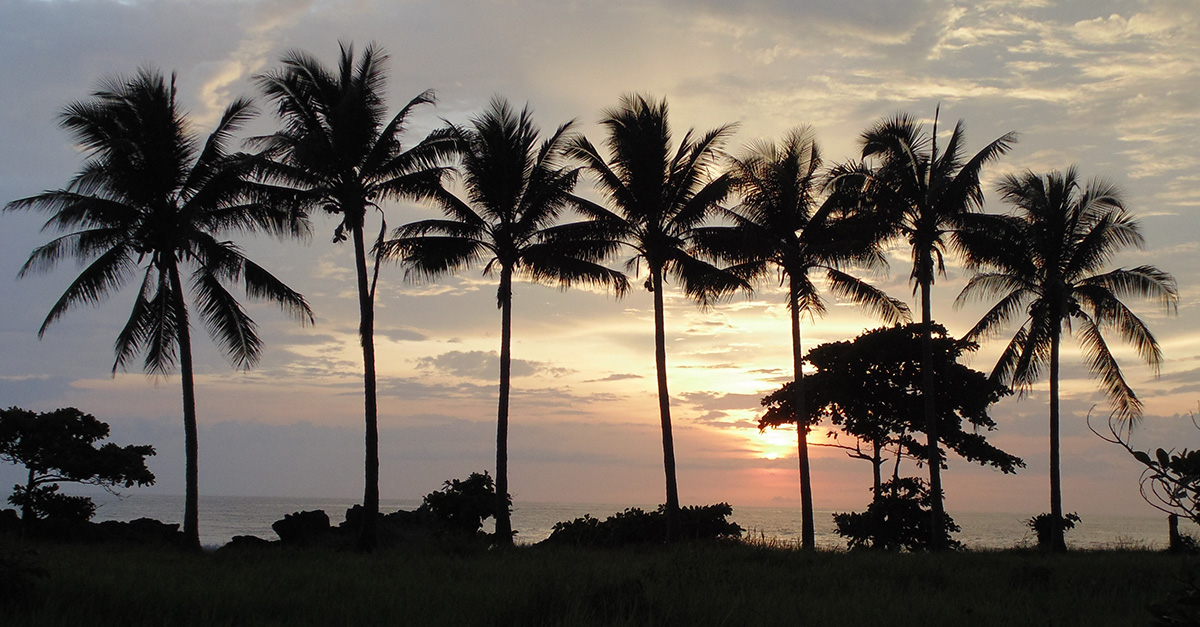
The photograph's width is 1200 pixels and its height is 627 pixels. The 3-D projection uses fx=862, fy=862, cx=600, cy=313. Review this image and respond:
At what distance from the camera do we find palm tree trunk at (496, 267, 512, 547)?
25.0 m

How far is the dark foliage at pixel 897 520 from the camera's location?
1149 inches

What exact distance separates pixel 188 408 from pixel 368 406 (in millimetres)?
4741

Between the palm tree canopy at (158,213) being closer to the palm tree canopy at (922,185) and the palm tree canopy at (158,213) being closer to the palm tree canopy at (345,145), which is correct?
the palm tree canopy at (345,145)

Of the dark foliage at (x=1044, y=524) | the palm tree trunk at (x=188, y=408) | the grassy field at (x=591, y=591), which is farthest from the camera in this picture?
the dark foliage at (x=1044, y=524)

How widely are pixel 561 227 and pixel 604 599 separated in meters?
18.0

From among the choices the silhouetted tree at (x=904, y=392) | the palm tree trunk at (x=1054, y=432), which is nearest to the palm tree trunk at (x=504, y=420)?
the silhouetted tree at (x=904, y=392)

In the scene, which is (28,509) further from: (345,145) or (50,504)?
(345,145)

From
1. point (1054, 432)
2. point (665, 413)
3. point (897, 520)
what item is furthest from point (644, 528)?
point (1054, 432)

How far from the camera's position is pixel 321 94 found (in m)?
24.0

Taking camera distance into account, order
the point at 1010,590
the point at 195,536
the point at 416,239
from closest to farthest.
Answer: the point at 1010,590
the point at 195,536
the point at 416,239

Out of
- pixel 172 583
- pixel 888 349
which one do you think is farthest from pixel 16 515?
pixel 888 349

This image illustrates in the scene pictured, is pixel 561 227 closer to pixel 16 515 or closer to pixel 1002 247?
pixel 1002 247

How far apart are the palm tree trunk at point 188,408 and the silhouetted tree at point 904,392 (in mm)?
19454

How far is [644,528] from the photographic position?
2703 cm
